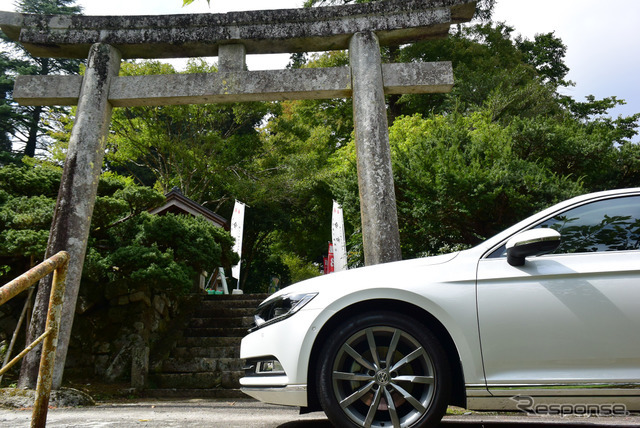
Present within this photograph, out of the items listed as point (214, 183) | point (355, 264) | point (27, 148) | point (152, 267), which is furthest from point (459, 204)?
point (27, 148)

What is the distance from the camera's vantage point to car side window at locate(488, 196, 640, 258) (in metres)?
2.78

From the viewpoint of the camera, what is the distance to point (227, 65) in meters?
7.05

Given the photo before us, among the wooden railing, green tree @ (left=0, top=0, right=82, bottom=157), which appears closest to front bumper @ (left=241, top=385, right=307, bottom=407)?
the wooden railing

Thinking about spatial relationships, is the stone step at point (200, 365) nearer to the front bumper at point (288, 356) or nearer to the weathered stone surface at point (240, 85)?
the weathered stone surface at point (240, 85)

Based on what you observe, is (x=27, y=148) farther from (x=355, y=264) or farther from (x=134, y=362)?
(x=134, y=362)

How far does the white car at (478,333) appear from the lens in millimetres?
2518

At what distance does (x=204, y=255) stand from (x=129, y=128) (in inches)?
496

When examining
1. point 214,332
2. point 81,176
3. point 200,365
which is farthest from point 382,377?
point 214,332

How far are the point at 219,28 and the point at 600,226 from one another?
6080 mm

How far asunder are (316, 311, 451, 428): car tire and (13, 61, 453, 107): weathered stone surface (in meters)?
4.77

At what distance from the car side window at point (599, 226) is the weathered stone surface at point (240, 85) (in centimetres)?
416

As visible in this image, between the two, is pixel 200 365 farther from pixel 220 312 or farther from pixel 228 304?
pixel 228 304

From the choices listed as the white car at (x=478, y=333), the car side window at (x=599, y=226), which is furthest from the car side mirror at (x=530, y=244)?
the car side window at (x=599, y=226)

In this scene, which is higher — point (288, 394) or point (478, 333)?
point (478, 333)
